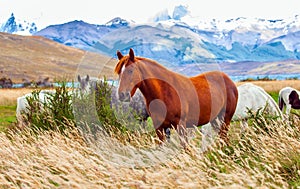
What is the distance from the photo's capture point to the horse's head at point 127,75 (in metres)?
6.09

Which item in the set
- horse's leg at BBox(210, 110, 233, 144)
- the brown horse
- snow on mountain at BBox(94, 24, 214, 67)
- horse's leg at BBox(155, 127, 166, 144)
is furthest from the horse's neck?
horse's leg at BBox(210, 110, 233, 144)

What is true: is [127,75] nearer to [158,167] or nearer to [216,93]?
[158,167]

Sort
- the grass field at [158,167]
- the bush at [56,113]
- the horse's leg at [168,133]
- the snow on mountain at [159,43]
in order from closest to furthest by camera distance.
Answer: the grass field at [158,167] → the horse's leg at [168,133] → the snow on mountain at [159,43] → the bush at [56,113]

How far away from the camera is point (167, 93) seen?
668 cm

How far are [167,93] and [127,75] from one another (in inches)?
34.9

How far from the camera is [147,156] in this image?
20.3 ft

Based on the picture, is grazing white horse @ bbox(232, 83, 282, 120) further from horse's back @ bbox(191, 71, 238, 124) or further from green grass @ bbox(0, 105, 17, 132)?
green grass @ bbox(0, 105, 17, 132)

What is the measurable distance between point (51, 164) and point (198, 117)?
288 cm

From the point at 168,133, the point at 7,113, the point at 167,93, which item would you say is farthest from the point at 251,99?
the point at 7,113

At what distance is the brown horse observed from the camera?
6203mm

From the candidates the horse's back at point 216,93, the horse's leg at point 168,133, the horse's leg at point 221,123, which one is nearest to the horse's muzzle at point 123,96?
the horse's leg at point 168,133

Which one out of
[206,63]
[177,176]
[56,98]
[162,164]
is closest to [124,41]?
[206,63]

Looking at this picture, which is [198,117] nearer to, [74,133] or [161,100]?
[161,100]

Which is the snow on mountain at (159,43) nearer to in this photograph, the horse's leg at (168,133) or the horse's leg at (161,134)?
the horse's leg at (168,133)
